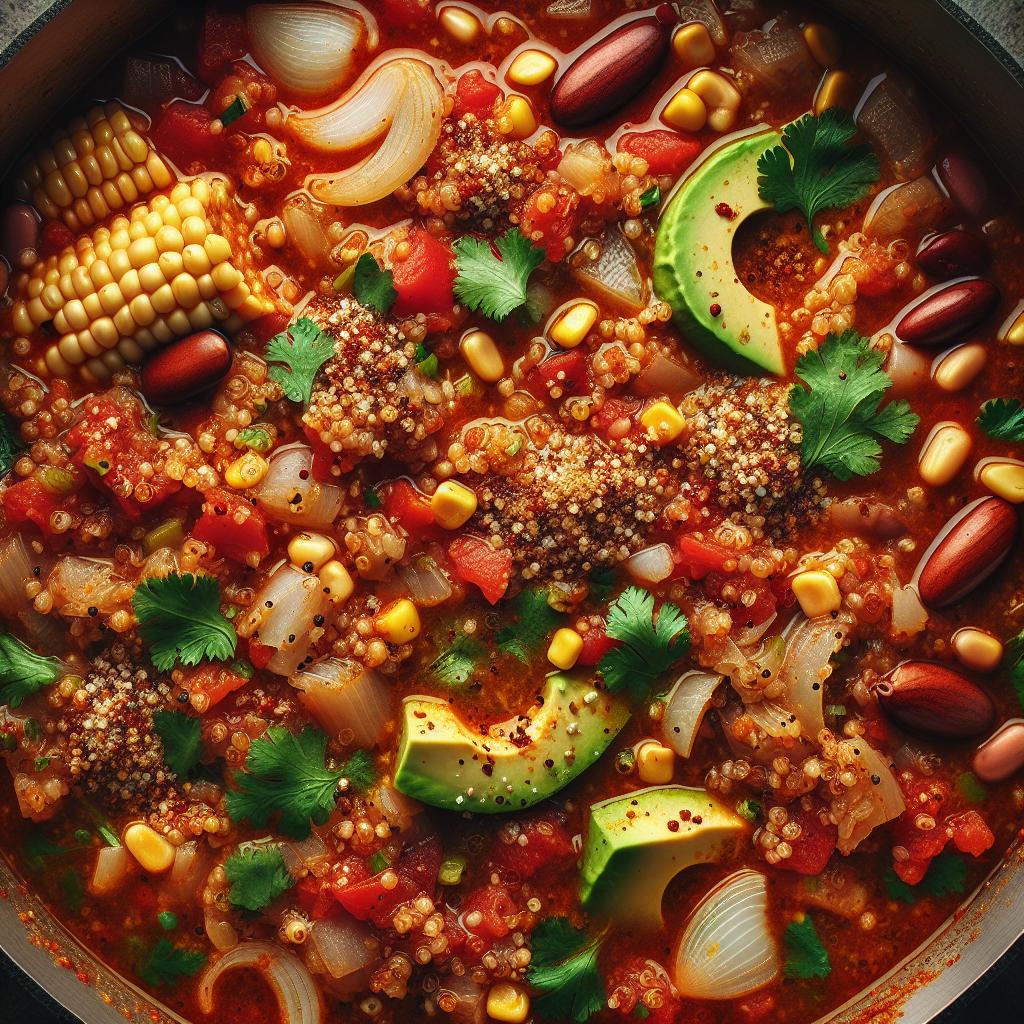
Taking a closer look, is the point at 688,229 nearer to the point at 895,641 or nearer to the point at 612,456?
the point at 612,456

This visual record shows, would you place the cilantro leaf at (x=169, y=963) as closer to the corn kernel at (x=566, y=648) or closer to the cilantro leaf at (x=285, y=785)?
the cilantro leaf at (x=285, y=785)

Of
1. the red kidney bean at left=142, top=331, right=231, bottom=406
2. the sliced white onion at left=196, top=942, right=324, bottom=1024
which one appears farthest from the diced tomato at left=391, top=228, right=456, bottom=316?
the sliced white onion at left=196, top=942, right=324, bottom=1024

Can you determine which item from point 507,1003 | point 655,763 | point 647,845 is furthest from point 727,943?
point 507,1003

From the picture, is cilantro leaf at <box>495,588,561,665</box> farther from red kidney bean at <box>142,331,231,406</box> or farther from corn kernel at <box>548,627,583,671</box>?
red kidney bean at <box>142,331,231,406</box>

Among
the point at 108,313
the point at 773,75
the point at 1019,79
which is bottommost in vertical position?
the point at 1019,79

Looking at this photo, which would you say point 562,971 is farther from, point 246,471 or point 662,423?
point 246,471

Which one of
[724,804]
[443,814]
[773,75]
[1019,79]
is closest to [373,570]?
[443,814]
